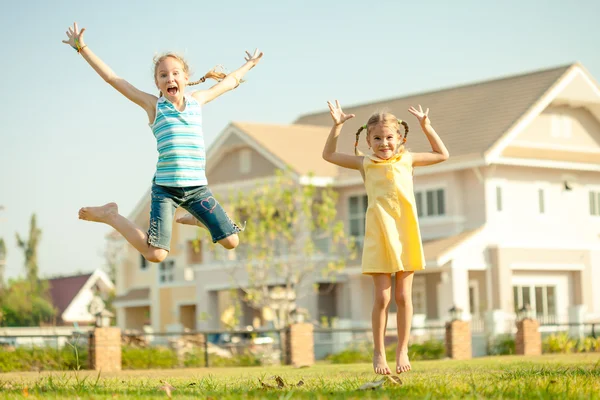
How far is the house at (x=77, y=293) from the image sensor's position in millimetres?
71125

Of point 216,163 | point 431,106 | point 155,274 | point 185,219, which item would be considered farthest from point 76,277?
point 185,219

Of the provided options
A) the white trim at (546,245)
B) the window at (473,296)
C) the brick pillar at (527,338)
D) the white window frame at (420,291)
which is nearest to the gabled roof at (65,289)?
the white window frame at (420,291)

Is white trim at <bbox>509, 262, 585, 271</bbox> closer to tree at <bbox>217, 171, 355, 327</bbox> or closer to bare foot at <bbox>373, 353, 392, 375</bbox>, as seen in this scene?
tree at <bbox>217, 171, 355, 327</bbox>

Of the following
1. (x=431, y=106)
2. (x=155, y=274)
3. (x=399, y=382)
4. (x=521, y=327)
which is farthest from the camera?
(x=155, y=274)

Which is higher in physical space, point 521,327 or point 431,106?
point 431,106

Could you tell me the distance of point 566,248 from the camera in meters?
37.7

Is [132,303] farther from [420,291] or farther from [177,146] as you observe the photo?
[177,146]

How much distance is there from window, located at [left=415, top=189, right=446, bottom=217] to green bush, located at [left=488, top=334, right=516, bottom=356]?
7.29 meters

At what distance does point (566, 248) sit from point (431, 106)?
6.62 metres

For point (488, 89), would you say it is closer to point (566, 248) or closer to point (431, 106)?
point (431, 106)

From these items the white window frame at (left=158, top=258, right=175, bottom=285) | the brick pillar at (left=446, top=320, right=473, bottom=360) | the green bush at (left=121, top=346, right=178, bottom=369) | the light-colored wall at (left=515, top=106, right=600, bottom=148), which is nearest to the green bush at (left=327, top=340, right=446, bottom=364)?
the brick pillar at (left=446, top=320, right=473, bottom=360)

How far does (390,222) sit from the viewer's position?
9188 millimetres

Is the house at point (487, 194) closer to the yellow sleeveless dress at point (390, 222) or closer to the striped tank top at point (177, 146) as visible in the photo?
the yellow sleeveless dress at point (390, 222)

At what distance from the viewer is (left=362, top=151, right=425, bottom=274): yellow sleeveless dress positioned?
9133 mm
